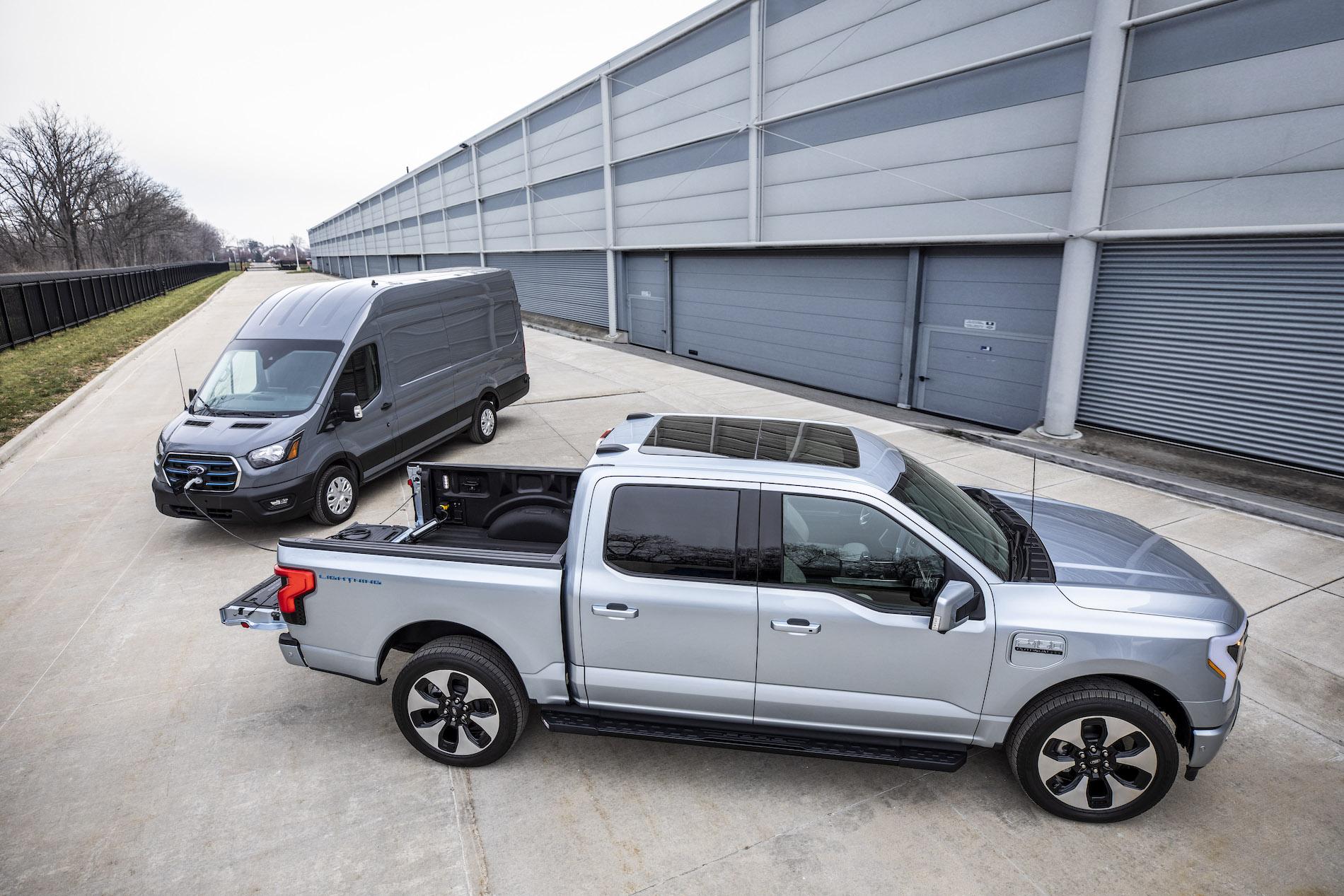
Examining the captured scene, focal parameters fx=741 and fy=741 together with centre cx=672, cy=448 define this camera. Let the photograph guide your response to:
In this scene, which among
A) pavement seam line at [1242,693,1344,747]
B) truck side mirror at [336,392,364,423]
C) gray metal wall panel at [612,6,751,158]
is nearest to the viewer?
pavement seam line at [1242,693,1344,747]

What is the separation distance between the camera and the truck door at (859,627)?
11.3ft

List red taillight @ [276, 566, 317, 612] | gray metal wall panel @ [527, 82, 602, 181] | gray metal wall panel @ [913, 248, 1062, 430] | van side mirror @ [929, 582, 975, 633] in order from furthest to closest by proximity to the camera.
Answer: gray metal wall panel @ [527, 82, 602, 181] → gray metal wall panel @ [913, 248, 1062, 430] → red taillight @ [276, 566, 317, 612] → van side mirror @ [929, 582, 975, 633]

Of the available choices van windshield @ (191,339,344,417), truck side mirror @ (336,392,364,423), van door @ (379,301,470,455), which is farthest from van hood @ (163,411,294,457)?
van door @ (379,301,470,455)

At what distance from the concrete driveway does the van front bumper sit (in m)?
1.27

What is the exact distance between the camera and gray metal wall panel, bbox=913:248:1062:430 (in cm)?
1073

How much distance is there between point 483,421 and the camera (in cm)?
1093

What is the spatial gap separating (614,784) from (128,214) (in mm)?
92017

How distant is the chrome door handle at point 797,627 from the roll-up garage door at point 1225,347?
7.86m

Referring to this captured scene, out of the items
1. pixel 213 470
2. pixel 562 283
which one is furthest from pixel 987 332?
pixel 562 283

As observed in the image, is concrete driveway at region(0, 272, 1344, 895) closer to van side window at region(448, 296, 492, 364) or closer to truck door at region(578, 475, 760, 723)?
truck door at region(578, 475, 760, 723)

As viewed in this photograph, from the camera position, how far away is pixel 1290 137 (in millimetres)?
7781

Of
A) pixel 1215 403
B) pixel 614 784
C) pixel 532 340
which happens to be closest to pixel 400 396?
pixel 614 784

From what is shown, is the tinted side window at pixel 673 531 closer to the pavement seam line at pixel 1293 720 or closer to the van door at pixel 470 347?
the pavement seam line at pixel 1293 720

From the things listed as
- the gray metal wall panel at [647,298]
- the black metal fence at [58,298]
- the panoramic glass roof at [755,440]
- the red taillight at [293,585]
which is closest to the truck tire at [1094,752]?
the panoramic glass roof at [755,440]
